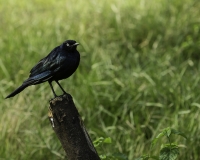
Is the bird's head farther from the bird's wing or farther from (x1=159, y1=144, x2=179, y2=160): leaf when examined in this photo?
(x1=159, y1=144, x2=179, y2=160): leaf

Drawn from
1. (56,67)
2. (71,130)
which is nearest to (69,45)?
(56,67)

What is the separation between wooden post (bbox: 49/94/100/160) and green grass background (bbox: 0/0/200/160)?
1374 millimetres

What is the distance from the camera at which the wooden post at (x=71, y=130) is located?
10.5 feet

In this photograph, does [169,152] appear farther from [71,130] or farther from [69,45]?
[69,45]

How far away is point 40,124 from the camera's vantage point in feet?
17.4

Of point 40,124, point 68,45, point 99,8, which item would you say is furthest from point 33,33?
point 68,45

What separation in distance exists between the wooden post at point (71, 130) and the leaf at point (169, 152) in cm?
42

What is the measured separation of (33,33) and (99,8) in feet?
3.76

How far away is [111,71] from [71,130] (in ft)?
9.46

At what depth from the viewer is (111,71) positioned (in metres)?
6.03

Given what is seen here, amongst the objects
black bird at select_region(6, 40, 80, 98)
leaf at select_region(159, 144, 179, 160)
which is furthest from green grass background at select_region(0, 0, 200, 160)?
black bird at select_region(6, 40, 80, 98)

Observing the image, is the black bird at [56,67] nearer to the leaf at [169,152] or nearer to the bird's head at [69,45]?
the bird's head at [69,45]

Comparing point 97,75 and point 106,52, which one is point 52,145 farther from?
point 106,52

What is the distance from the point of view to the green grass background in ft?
16.3
